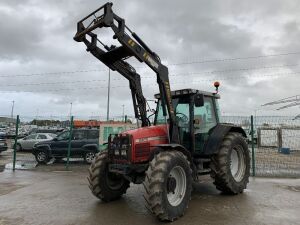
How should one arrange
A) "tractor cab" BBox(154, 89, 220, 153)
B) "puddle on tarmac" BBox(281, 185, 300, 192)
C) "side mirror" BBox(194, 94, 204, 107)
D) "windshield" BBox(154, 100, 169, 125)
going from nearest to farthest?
"side mirror" BBox(194, 94, 204, 107)
"tractor cab" BBox(154, 89, 220, 153)
"windshield" BBox(154, 100, 169, 125)
"puddle on tarmac" BBox(281, 185, 300, 192)

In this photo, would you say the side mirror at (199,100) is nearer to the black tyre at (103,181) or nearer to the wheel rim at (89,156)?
the black tyre at (103,181)

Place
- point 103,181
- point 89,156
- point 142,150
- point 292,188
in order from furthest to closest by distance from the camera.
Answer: point 89,156, point 292,188, point 103,181, point 142,150

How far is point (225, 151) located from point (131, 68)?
3.03 metres

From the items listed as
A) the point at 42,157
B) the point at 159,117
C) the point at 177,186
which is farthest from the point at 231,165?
the point at 42,157

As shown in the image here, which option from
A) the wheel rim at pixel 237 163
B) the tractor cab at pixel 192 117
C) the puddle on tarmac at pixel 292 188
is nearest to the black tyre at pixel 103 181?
the tractor cab at pixel 192 117

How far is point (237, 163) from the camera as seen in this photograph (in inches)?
400

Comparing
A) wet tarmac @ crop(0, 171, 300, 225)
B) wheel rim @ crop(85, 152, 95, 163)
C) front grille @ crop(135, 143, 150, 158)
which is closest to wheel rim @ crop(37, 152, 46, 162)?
wheel rim @ crop(85, 152, 95, 163)

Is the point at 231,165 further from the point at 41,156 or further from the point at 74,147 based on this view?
the point at 41,156

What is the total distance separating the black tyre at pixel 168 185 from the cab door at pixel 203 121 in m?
1.60

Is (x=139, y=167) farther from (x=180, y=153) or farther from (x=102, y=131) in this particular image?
(x=102, y=131)

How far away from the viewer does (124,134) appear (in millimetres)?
8125

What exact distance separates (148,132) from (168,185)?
1440 mm

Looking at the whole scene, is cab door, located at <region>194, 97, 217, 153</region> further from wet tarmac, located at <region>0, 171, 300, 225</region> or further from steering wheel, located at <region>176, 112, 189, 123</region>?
wet tarmac, located at <region>0, 171, 300, 225</region>

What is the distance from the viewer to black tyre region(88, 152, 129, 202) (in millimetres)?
8500
